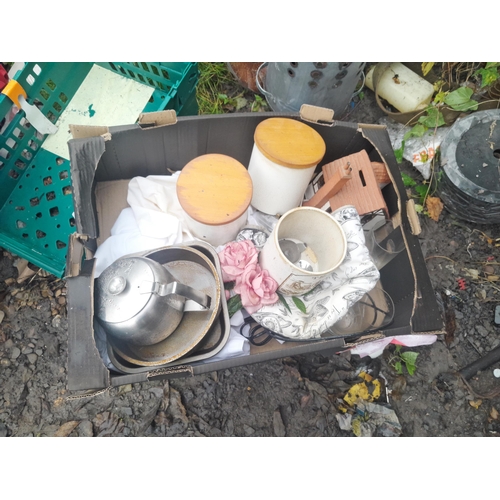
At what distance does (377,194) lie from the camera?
4.54 feet

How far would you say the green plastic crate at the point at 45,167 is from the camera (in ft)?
5.27

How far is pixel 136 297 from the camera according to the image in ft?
3.50

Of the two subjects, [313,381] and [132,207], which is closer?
[132,207]

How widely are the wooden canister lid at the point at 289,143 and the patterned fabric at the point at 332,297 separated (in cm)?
22

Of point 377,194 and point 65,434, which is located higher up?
point 377,194

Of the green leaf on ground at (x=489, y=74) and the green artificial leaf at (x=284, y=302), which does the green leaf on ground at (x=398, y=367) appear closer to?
the green artificial leaf at (x=284, y=302)

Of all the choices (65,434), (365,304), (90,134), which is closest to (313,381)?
(365,304)

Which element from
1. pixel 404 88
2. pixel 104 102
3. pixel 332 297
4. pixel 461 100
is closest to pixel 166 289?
pixel 332 297

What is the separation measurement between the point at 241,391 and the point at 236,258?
680mm

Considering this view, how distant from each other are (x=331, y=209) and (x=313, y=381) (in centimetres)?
73

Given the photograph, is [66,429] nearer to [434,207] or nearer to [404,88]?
[434,207]

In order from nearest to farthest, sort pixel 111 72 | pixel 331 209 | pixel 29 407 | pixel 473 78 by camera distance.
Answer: pixel 331 209 < pixel 29 407 < pixel 111 72 < pixel 473 78

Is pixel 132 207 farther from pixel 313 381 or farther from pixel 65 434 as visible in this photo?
pixel 313 381

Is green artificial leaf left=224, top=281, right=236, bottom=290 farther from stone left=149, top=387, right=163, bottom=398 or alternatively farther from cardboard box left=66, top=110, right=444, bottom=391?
stone left=149, top=387, right=163, bottom=398
